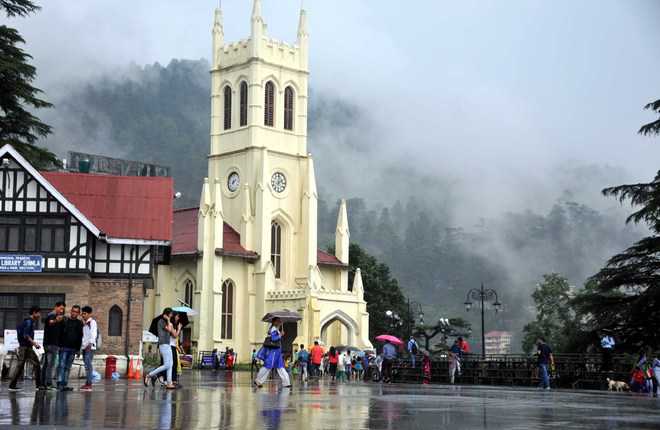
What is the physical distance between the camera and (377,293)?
95562 millimetres

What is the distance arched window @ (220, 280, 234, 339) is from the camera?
2872 inches

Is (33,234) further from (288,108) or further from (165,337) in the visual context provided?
(288,108)

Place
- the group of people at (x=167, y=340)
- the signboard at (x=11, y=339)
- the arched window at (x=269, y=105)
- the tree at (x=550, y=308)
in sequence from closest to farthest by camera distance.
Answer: the group of people at (x=167, y=340)
the signboard at (x=11, y=339)
the arched window at (x=269, y=105)
the tree at (x=550, y=308)

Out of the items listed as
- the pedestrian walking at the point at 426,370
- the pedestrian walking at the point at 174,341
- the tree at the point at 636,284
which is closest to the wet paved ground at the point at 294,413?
the pedestrian walking at the point at 174,341

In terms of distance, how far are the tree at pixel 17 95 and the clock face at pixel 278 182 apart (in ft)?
110

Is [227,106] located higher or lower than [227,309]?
higher

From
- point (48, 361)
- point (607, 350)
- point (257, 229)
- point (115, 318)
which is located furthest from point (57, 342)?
point (257, 229)

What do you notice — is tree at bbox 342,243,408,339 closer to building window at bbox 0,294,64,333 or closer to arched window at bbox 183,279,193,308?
arched window at bbox 183,279,193,308

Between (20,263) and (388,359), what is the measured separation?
14.5 meters

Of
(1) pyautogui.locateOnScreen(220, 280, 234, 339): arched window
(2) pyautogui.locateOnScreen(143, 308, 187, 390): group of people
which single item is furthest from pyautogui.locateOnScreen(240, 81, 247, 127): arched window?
(2) pyautogui.locateOnScreen(143, 308, 187, 390): group of people

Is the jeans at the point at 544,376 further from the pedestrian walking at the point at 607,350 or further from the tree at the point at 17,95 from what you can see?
the tree at the point at 17,95

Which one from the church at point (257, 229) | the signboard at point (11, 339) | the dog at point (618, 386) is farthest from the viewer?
the church at point (257, 229)

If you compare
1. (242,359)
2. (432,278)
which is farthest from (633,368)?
(432,278)

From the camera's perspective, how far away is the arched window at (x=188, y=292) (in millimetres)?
74188
